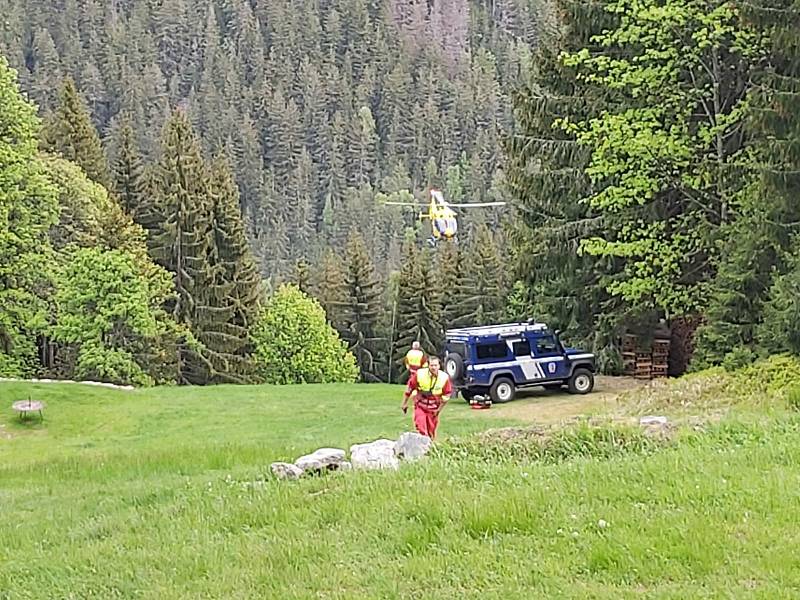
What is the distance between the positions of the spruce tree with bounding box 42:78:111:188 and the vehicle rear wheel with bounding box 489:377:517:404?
34090 mm

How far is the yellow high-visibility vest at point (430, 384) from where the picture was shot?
43.9 feet

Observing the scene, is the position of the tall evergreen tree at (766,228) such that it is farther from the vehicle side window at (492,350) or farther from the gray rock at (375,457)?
the gray rock at (375,457)

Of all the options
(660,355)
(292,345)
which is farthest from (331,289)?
(660,355)

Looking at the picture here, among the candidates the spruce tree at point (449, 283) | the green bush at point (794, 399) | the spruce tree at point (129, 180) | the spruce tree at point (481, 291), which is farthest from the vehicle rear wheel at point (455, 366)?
the spruce tree at point (449, 283)

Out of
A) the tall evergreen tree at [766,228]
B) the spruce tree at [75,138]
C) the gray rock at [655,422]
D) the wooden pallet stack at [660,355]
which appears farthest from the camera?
the spruce tree at [75,138]

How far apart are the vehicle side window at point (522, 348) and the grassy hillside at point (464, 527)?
35.8 feet

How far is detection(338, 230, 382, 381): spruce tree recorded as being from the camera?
204 ft

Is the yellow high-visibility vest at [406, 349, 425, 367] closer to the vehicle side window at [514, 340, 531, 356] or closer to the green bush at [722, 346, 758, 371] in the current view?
the vehicle side window at [514, 340, 531, 356]

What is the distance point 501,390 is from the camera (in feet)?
69.4

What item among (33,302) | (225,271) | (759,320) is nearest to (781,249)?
(759,320)

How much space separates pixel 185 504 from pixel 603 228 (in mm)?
18171

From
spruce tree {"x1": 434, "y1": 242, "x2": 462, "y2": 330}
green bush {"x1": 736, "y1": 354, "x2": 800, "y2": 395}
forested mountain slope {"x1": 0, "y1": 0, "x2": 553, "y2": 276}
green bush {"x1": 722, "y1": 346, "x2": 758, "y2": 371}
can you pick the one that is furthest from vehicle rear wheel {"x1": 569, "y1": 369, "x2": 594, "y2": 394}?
forested mountain slope {"x1": 0, "y1": 0, "x2": 553, "y2": 276}

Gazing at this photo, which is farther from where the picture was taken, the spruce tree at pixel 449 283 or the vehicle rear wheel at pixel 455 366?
the spruce tree at pixel 449 283

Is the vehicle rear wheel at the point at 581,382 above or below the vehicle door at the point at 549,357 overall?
below
